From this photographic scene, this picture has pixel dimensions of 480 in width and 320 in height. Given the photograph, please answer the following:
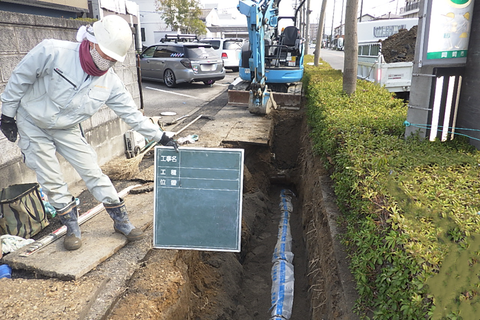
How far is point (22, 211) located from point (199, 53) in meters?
10.9

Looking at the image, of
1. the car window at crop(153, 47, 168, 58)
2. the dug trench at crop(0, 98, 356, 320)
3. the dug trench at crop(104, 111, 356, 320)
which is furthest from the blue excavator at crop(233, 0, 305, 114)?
the car window at crop(153, 47, 168, 58)

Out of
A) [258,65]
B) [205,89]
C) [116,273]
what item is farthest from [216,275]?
[205,89]

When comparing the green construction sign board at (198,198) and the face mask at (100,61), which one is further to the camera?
the green construction sign board at (198,198)

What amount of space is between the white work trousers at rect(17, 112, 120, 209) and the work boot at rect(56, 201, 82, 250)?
0.05m

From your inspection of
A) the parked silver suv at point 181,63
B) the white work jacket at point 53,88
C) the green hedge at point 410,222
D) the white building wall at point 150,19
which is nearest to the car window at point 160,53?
the parked silver suv at point 181,63

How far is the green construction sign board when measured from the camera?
3.19 m

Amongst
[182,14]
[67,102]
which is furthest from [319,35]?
[182,14]

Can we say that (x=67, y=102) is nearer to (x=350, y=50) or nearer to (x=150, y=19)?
(x=350, y=50)

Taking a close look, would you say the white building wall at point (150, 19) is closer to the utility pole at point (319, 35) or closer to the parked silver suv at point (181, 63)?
the utility pole at point (319, 35)

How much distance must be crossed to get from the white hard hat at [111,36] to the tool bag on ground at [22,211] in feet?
6.08

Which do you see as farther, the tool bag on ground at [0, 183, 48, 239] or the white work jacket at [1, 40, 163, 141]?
the tool bag on ground at [0, 183, 48, 239]

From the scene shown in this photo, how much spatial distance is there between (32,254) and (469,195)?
3.68 m

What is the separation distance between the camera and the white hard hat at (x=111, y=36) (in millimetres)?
2875

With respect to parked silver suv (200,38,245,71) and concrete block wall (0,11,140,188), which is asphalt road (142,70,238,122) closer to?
concrete block wall (0,11,140,188)
